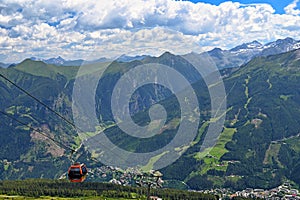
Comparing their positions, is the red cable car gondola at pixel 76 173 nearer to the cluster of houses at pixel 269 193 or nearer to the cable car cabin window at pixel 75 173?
the cable car cabin window at pixel 75 173

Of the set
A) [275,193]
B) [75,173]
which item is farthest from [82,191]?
[75,173]

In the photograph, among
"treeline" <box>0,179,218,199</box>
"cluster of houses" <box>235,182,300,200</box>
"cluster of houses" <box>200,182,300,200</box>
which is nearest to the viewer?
"treeline" <box>0,179,218,199</box>

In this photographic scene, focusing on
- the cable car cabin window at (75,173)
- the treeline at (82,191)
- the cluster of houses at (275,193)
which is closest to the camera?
the cable car cabin window at (75,173)

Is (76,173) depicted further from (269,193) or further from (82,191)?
(269,193)

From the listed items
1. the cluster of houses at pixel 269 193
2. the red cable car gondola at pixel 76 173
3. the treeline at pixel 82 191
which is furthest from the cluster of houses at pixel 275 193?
the red cable car gondola at pixel 76 173

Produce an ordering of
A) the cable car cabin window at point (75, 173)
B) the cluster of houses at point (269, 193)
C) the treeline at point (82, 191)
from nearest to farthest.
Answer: the cable car cabin window at point (75, 173) → the treeline at point (82, 191) → the cluster of houses at point (269, 193)

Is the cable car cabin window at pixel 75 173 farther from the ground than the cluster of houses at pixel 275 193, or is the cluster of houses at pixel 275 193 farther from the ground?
the cable car cabin window at pixel 75 173

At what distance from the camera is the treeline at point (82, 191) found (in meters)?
152

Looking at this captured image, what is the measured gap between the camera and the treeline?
498ft

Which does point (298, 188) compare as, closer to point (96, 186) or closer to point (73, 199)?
point (96, 186)

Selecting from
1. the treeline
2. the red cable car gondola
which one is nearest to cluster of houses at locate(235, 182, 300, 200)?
the treeline

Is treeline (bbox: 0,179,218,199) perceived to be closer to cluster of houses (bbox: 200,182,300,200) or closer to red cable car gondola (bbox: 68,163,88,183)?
cluster of houses (bbox: 200,182,300,200)

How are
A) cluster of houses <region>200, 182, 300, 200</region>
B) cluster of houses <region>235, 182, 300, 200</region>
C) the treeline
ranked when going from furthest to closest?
cluster of houses <region>235, 182, 300, 200</region> → cluster of houses <region>200, 182, 300, 200</region> → the treeline

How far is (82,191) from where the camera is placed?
159m
